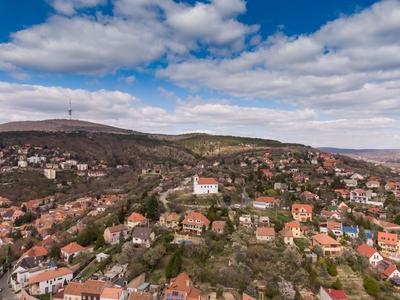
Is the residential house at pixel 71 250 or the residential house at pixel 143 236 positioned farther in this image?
the residential house at pixel 71 250

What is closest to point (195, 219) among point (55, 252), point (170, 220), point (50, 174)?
point (170, 220)

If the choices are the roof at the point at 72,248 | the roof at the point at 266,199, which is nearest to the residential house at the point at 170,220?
the roof at the point at 72,248

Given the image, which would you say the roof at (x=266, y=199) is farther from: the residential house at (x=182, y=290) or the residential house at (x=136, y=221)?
the residential house at (x=182, y=290)

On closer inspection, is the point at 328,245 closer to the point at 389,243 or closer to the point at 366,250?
the point at 366,250

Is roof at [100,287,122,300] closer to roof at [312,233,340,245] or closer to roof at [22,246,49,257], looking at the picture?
roof at [22,246,49,257]

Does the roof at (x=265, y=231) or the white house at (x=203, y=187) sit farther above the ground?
the white house at (x=203, y=187)

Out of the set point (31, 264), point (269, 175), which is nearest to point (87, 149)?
point (269, 175)
